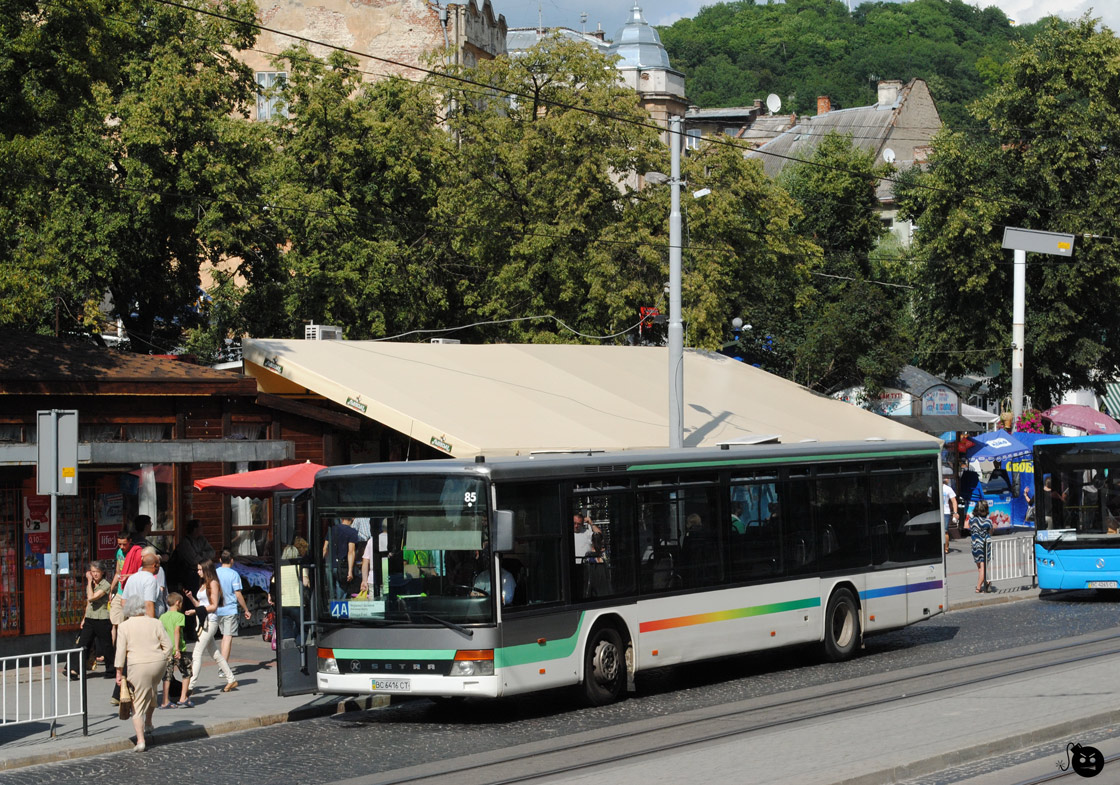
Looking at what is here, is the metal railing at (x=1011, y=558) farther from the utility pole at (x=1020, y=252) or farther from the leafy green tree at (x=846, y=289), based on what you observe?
the leafy green tree at (x=846, y=289)

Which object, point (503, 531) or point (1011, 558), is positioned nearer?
point (503, 531)

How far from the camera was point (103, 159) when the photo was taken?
28328mm

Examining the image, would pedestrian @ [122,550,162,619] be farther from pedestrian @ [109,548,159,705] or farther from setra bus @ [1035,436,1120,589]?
setra bus @ [1035,436,1120,589]

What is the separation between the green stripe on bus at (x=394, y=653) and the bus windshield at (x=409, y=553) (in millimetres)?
265

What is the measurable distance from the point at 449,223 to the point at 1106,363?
70.0ft

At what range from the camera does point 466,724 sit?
45.7 feet

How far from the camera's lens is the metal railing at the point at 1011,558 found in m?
26.4

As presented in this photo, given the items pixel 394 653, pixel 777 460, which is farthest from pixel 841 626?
pixel 394 653

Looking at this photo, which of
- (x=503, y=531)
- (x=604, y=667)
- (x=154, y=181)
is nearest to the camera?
(x=503, y=531)

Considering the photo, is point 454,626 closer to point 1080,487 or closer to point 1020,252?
point 1080,487

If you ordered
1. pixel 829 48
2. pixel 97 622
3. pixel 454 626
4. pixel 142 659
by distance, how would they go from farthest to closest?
pixel 829 48 → pixel 97 622 → pixel 454 626 → pixel 142 659

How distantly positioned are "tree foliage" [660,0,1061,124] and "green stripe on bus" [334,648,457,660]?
106m

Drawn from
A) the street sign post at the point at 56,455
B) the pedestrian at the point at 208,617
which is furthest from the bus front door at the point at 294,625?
the street sign post at the point at 56,455

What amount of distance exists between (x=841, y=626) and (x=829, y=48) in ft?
392
